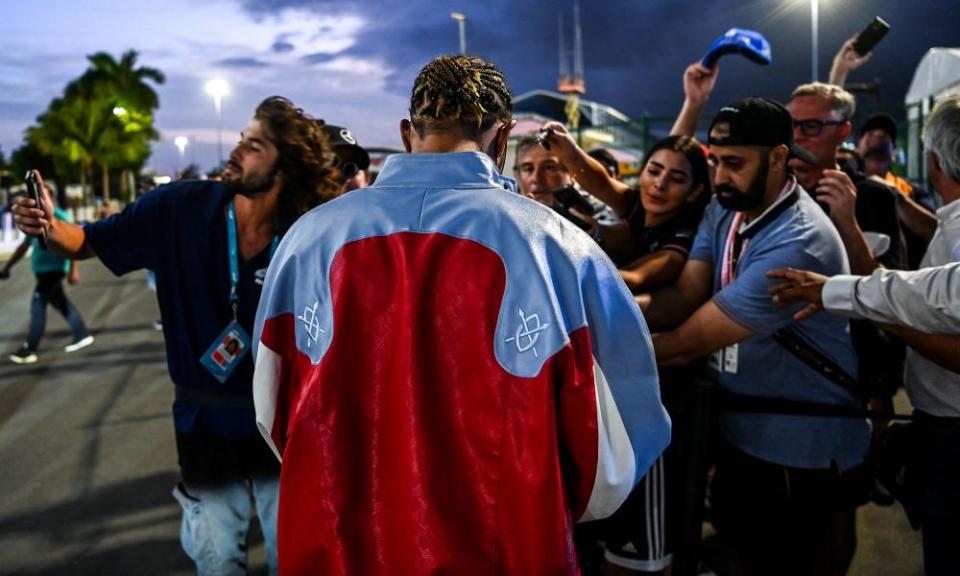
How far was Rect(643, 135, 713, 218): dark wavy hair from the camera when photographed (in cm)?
309

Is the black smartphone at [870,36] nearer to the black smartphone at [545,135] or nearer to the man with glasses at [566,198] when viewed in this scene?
the man with glasses at [566,198]

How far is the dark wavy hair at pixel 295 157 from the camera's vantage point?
2.79 meters

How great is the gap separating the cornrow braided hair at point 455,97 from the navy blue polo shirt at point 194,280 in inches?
53.7

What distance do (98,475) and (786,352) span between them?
4447mm

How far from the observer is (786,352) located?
257 centimetres

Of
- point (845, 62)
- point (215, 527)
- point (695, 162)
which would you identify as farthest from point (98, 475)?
point (845, 62)

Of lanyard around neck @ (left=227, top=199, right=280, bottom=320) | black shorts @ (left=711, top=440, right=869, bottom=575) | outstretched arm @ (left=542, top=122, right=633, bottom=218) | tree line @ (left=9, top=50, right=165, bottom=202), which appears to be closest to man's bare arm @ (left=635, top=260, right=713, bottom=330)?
black shorts @ (left=711, top=440, right=869, bottom=575)

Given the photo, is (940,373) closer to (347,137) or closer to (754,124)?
(754,124)

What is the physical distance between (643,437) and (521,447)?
0.31 m

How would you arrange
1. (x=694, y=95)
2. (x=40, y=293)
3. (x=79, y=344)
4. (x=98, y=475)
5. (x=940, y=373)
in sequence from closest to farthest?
(x=940, y=373) < (x=694, y=95) < (x=98, y=475) < (x=40, y=293) < (x=79, y=344)

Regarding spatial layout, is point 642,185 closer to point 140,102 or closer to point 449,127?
point 449,127

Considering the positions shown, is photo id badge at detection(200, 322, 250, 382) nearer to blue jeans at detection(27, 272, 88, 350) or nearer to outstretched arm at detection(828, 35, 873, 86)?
outstretched arm at detection(828, 35, 873, 86)

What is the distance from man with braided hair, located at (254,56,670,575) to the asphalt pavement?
2.56 metres

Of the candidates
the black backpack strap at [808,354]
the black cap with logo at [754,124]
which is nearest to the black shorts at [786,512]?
the black backpack strap at [808,354]
